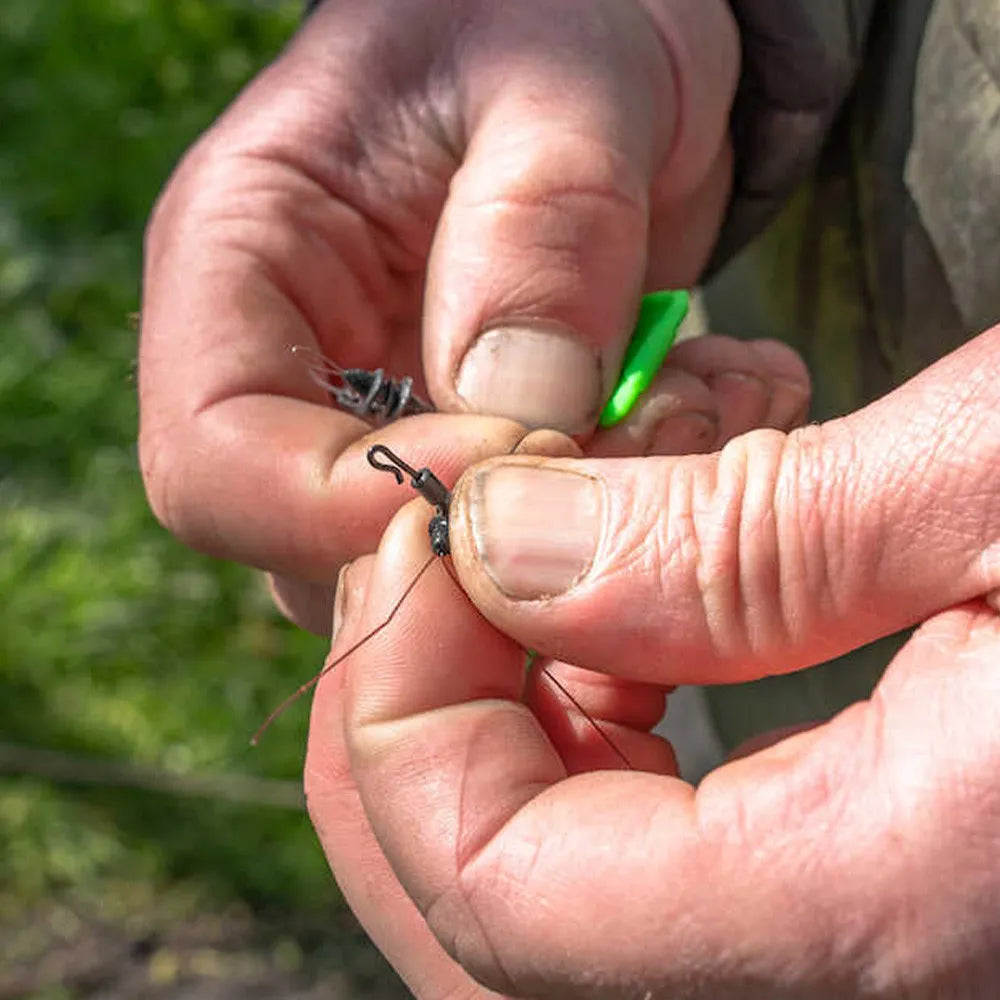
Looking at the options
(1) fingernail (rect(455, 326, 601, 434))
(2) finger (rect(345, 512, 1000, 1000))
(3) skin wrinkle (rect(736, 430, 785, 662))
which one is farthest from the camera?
(1) fingernail (rect(455, 326, 601, 434))

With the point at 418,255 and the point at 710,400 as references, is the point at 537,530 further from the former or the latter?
the point at 418,255

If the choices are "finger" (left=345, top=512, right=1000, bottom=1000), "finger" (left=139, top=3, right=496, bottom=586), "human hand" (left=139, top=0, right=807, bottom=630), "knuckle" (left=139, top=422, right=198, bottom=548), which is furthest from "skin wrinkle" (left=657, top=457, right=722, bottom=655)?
"knuckle" (left=139, top=422, right=198, bottom=548)

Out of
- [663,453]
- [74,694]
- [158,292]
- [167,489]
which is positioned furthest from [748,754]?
[74,694]

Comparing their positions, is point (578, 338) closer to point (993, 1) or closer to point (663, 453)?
point (663, 453)

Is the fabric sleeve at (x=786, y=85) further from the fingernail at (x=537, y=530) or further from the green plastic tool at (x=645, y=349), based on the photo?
the fingernail at (x=537, y=530)

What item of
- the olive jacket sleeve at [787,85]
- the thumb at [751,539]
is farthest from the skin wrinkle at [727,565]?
the olive jacket sleeve at [787,85]

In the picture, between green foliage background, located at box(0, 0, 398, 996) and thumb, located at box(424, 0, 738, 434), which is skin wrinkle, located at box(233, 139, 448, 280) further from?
green foliage background, located at box(0, 0, 398, 996)
